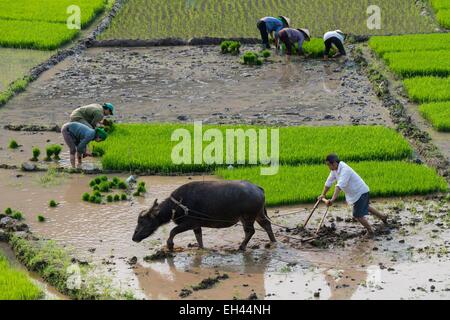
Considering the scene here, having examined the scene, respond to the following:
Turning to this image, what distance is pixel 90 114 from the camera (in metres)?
15.1

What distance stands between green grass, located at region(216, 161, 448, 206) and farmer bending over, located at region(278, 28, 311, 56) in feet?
22.4

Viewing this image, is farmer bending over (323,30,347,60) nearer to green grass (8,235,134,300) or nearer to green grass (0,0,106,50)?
green grass (0,0,106,50)

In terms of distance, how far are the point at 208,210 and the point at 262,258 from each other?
0.85 m

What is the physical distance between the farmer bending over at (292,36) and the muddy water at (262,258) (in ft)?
26.7

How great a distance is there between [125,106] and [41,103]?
5.49 ft

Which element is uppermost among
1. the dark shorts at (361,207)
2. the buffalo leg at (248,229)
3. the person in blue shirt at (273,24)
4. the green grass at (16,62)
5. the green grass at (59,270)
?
the person in blue shirt at (273,24)

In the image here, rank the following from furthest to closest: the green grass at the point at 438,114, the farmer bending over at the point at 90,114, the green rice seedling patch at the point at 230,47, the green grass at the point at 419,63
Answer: the green rice seedling patch at the point at 230,47 < the green grass at the point at 419,63 < the green grass at the point at 438,114 < the farmer bending over at the point at 90,114

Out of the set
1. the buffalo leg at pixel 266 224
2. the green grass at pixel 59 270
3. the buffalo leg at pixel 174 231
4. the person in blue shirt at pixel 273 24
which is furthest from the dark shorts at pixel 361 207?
the person in blue shirt at pixel 273 24

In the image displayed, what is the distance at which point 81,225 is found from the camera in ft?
41.5

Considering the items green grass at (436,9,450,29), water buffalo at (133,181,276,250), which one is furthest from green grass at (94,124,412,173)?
green grass at (436,9,450,29)

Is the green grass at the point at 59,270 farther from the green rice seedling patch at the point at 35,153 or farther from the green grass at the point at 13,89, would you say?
the green grass at the point at 13,89

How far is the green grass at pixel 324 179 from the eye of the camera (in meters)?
13.4

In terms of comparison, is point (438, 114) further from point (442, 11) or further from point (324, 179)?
point (442, 11)
